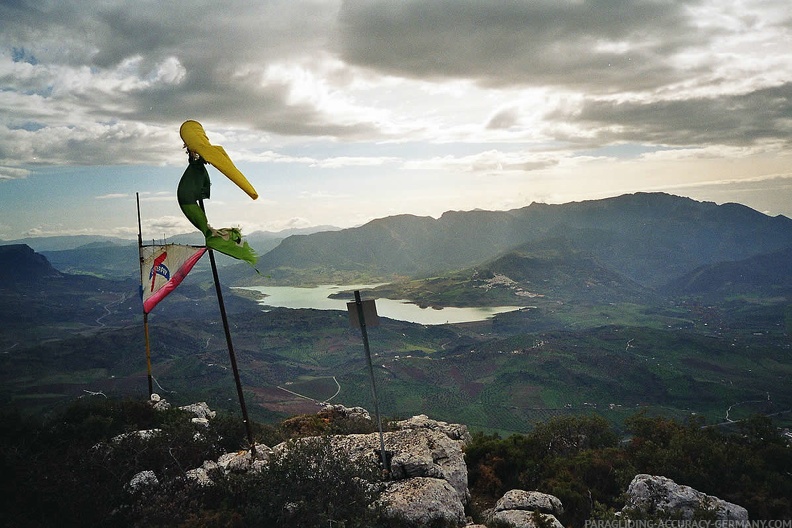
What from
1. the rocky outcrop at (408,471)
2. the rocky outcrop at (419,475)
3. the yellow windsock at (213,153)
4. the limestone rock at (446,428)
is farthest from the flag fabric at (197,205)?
the limestone rock at (446,428)

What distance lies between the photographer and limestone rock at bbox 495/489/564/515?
1424 centimetres

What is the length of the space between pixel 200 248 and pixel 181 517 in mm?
7643

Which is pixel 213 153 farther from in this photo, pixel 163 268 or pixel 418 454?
pixel 418 454

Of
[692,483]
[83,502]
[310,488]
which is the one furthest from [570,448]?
[83,502]

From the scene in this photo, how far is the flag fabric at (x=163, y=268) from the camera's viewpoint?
14.7m

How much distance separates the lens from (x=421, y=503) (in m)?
12.1

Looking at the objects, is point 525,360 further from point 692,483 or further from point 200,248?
point 200,248

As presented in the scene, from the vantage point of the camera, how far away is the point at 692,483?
58.4ft

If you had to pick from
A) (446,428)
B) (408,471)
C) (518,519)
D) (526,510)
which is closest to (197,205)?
(408,471)

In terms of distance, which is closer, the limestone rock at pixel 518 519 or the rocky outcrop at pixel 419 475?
the rocky outcrop at pixel 419 475

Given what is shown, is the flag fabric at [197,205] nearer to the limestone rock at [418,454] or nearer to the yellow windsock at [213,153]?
the yellow windsock at [213,153]

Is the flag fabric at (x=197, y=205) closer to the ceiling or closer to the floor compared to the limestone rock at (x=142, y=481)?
closer to the ceiling

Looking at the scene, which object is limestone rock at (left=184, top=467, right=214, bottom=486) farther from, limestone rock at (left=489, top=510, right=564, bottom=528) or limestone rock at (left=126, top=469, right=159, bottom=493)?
limestone rock at (left=489, top=510, right=564, bottom=528)

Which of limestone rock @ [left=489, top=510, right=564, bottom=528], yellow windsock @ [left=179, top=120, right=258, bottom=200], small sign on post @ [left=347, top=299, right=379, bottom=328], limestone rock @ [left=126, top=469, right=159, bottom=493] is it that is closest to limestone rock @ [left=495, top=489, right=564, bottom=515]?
limestone rock @ [left=489, top=510, right=564, bottom=528]
